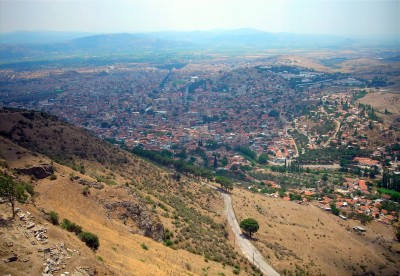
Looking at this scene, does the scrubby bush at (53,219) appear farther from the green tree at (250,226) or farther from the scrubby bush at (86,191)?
the green tree at (250,226)

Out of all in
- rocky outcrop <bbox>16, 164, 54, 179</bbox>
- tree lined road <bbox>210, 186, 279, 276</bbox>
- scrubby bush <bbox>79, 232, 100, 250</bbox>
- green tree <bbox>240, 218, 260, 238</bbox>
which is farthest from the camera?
green tree <bbox>240, 218, 260, 238</bbox>

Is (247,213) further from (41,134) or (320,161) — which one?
(320,161)

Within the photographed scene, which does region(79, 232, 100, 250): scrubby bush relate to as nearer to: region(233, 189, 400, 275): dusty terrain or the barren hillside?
the barren hillside

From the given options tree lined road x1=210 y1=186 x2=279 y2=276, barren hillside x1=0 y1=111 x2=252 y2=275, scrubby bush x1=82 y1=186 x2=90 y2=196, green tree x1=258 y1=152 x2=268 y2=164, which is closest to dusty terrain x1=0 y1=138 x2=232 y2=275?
barren hillside x1=0 y1=111 x2=252 y2=275

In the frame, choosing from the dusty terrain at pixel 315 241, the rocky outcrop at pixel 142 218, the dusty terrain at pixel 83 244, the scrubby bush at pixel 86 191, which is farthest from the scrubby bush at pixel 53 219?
the dusty terrain at pixel 315 241

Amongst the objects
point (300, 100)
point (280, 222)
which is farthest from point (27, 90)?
point (280, 222)
